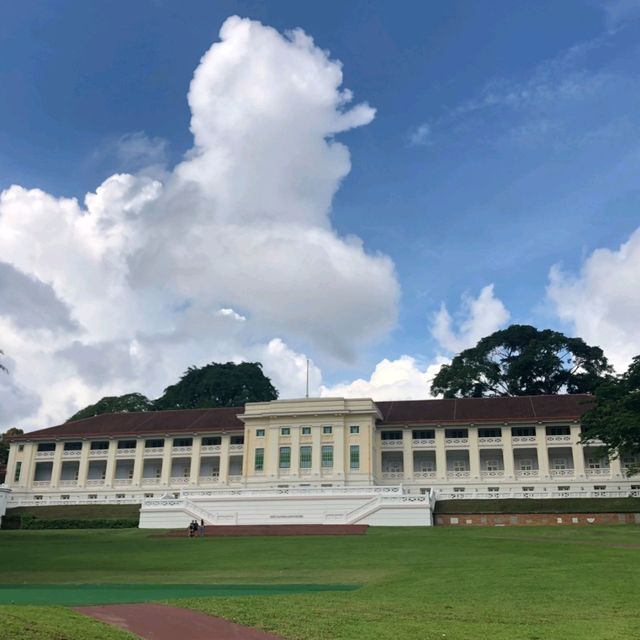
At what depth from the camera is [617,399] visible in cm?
3947

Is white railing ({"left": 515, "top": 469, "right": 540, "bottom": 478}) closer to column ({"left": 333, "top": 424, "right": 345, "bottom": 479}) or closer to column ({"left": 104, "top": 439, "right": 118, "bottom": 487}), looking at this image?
column ({"left": 333, "top": 424, "right": 345, "bottom": 479})

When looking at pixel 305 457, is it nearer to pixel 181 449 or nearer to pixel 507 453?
pixel 181 449

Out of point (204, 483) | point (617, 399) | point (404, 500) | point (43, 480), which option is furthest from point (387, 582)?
point (43, 480)

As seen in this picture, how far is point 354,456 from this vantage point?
52219 mm

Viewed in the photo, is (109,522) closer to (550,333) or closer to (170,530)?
(170,530)

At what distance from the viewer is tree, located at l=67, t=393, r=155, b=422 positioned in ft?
277

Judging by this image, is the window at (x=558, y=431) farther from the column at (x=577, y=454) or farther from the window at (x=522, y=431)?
the window at (x=522, y=431)

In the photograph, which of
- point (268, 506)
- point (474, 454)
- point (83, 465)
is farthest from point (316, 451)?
point (83, 465)

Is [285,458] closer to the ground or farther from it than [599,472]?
farther from it

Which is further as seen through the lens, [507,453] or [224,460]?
[224,460]

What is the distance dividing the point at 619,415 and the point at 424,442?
19300 millimetres

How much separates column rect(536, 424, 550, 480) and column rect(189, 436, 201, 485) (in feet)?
87.8

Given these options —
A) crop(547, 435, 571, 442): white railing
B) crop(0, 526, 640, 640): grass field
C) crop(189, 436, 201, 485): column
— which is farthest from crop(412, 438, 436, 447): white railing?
crop(0, 526, 640, 640): grass field

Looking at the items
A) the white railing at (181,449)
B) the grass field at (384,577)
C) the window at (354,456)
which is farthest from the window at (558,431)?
the white railing at (181,449)
